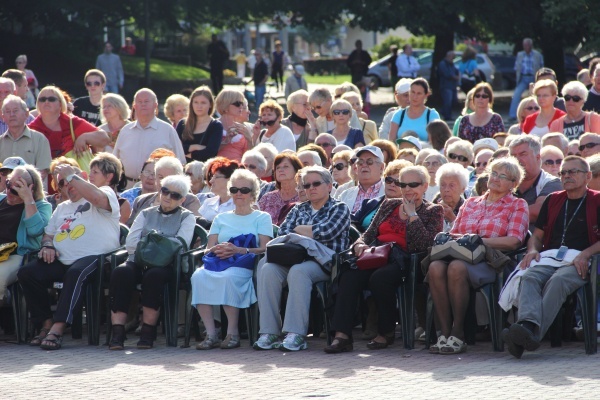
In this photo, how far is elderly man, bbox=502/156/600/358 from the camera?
8.30 meters

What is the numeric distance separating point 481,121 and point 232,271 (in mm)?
5138

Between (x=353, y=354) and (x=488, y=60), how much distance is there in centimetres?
3434

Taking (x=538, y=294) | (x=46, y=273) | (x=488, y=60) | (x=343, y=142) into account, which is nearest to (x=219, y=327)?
(x=46, y=273)

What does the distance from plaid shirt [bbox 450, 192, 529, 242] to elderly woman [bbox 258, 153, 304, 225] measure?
175cm

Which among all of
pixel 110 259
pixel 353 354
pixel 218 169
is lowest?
pixel 353 354

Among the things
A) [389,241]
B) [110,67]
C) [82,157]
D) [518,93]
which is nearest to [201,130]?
[82,157]

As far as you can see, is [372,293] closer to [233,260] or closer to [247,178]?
[233,260]

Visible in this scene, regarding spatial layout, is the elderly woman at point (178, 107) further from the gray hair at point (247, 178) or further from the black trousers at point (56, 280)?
the black trousers at point (56, 280)

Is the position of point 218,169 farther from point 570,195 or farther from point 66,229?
point 570,195

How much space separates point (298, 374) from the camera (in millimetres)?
8125

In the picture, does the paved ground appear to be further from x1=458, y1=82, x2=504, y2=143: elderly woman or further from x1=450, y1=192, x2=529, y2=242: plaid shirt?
x1=458, y1=82, x2=504, y2=143: elderly woman

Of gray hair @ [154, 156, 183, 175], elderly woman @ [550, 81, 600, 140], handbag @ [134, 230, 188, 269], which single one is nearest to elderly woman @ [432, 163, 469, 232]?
handbag @ [134, 230, 188, 269]

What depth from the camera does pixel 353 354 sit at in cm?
886

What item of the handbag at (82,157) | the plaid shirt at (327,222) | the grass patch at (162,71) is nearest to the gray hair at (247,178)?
the plaid shirt at (327,222)
